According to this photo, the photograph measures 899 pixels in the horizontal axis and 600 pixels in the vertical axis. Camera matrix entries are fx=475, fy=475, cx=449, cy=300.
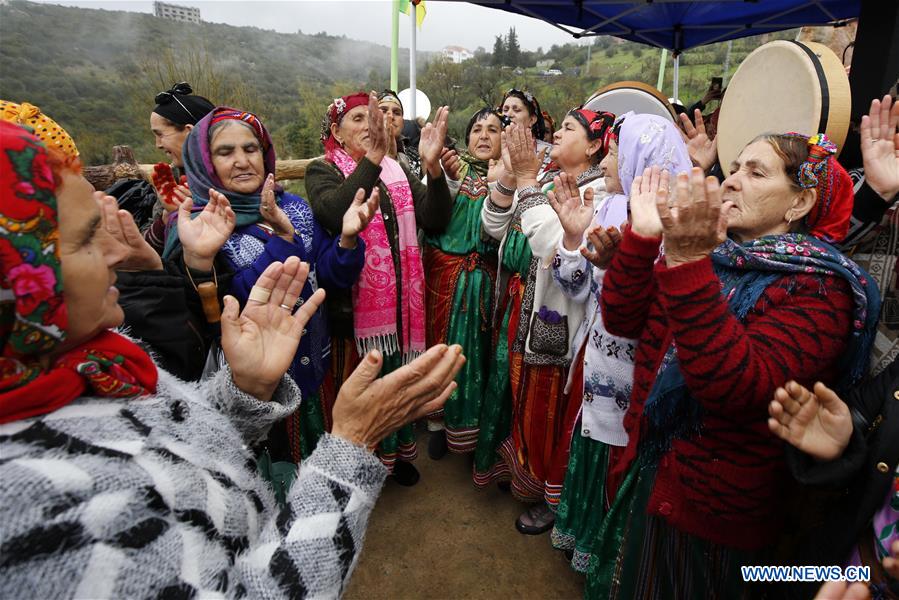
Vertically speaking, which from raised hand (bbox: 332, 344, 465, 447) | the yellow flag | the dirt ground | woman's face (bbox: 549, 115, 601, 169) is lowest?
the dirt ground

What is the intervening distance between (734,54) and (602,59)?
430 inches

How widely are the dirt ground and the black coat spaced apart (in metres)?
1.40

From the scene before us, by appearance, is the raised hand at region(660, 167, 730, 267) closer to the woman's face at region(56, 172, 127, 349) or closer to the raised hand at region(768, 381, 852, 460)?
the raised hand at region(768, 381, 852, 460)

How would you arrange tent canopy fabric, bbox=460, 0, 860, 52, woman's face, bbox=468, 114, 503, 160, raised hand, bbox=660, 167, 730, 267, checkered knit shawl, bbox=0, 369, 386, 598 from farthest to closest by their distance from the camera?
tent canopy fabric, bbox=460, 0, 860, 52 < woman's face, bbox=468, 114, 503, 160 < raised hand, bbox=660, 167, 730, 267 < checkered knit shawl, bbox=0, 369, 386, 598

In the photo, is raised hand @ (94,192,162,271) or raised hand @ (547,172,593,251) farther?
raised hand @ (547,172,593,251)

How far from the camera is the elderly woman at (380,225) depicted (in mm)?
2430

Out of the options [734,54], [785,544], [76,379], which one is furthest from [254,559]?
[734,54]

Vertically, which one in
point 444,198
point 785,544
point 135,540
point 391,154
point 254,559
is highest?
point 391,154

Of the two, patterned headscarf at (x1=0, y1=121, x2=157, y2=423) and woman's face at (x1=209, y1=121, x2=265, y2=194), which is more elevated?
woman's face at (x1=209, y1=121, x2=265, y2=194)

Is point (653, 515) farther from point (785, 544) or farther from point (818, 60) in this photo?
point (818, 60)

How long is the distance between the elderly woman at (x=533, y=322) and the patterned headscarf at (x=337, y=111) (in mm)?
966

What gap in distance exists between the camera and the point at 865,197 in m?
1.63

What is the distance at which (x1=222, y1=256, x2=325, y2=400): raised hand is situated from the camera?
48.4 inches

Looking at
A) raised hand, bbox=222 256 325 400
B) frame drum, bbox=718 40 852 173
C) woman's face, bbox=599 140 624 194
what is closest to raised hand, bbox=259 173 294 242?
raised hand, bbox=222 256 325 400
